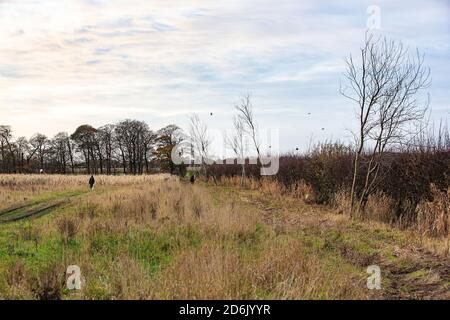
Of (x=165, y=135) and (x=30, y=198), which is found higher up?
(x=165, y=135)

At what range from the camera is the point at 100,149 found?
206 ft

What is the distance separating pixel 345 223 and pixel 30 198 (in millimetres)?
16322

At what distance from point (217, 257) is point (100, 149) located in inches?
2385

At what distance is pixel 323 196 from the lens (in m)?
15.9

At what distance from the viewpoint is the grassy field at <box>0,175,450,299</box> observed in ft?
15.7

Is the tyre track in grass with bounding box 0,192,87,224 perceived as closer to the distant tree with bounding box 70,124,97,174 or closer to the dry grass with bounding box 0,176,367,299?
the dry grass with bounding box 0,176,367,299

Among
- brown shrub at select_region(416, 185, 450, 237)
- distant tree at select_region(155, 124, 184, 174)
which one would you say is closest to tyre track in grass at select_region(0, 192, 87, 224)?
brown shrub at select_region(416, 185, 450, 237)

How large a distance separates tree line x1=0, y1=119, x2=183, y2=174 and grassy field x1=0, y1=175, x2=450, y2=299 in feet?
165

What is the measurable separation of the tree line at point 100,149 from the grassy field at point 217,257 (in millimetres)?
50207

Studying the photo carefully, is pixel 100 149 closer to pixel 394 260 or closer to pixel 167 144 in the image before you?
pixel 167 144

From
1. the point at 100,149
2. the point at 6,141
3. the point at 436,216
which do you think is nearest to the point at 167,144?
the point at 100,149

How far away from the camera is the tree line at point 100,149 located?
61.9m
